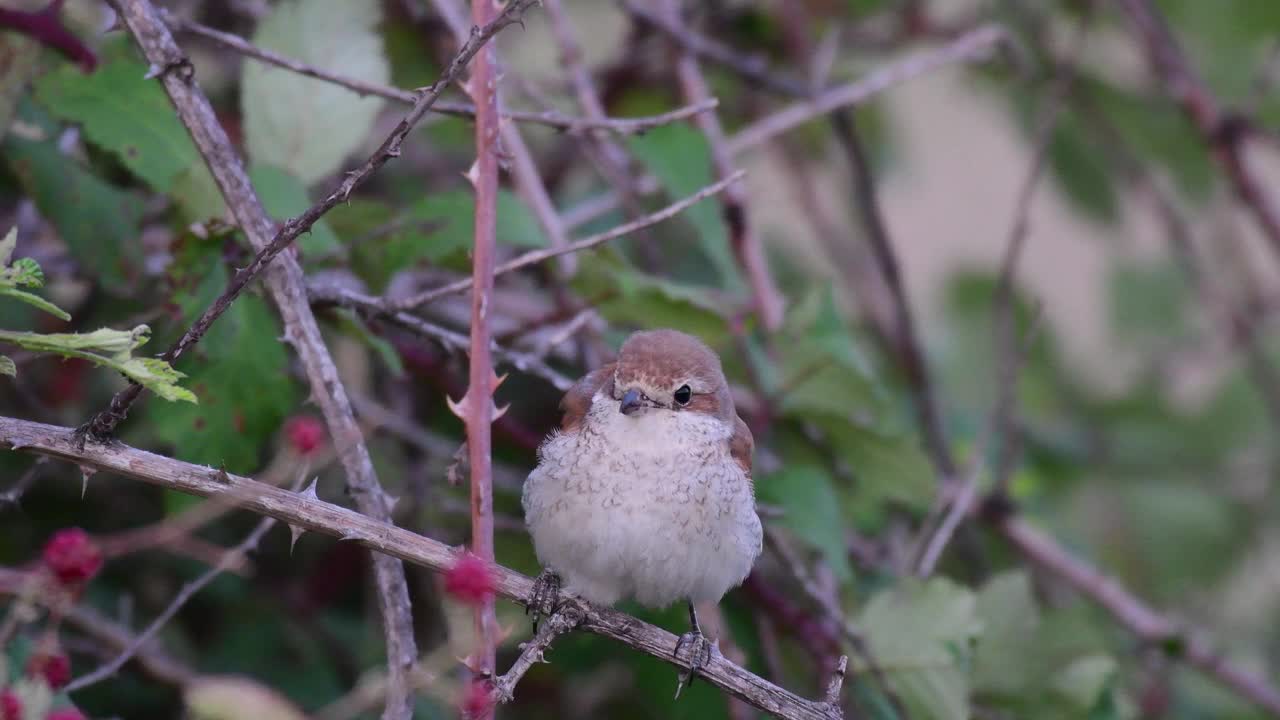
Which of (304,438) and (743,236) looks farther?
(743,236)

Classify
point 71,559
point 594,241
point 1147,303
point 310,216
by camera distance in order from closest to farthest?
point 71,559 → point 310,216 → point 594,241 → point 1147,303

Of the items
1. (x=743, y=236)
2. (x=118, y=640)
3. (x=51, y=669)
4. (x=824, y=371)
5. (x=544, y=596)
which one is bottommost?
(x=51, y=669)

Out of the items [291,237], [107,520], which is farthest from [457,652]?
[107,520]

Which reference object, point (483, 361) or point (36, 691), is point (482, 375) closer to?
point (483, 361)

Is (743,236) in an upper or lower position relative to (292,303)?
upper

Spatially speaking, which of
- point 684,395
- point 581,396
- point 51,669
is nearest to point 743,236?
point 684,395

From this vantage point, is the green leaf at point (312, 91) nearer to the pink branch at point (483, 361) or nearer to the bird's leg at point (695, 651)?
the pink branch at point (483, 361)

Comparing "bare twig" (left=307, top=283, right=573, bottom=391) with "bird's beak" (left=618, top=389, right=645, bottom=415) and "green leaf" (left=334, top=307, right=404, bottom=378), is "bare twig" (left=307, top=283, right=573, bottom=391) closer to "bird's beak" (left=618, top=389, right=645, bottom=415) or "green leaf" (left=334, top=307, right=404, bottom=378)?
"green leaf" (left=334, top=307, right=404, bottom=378)
